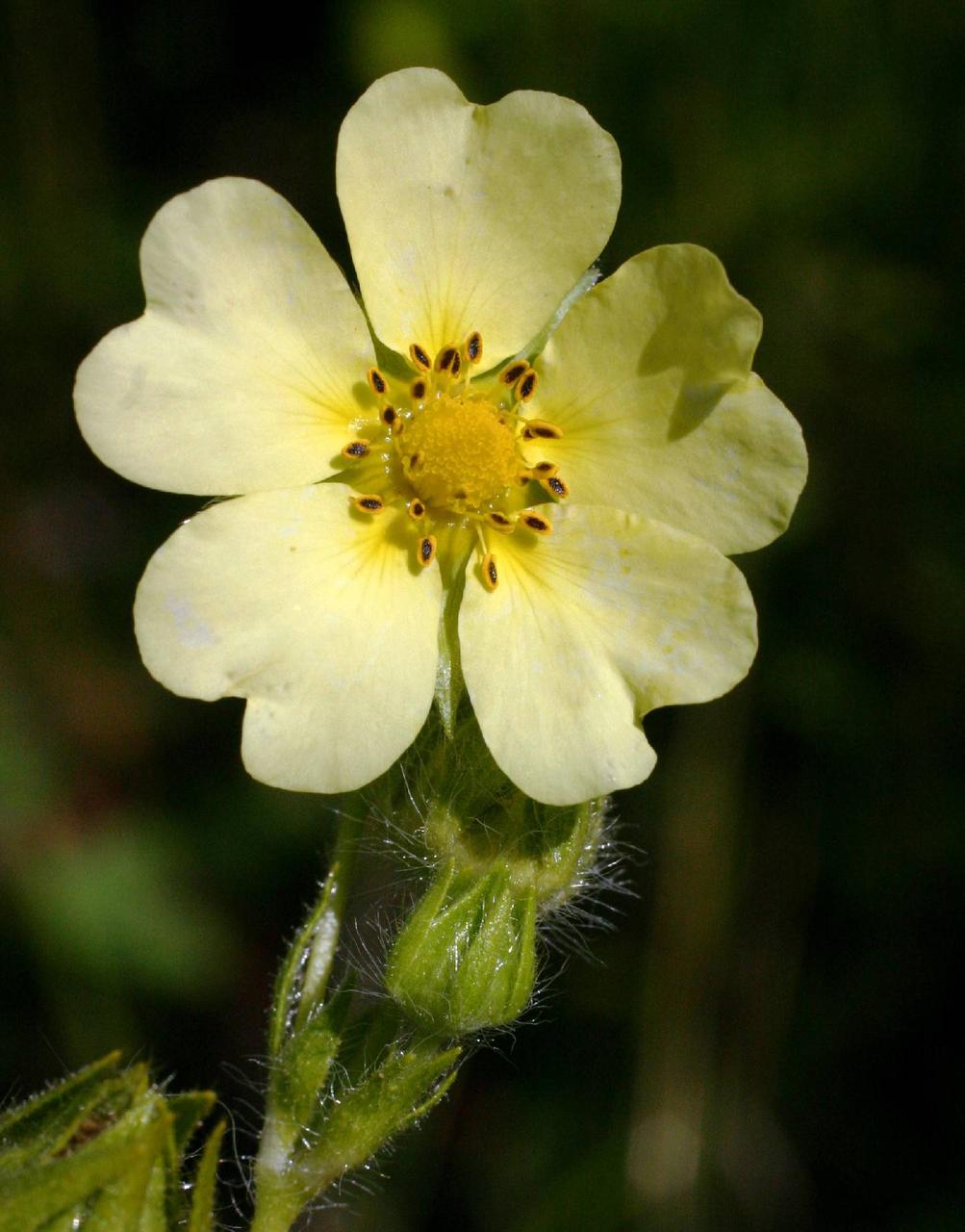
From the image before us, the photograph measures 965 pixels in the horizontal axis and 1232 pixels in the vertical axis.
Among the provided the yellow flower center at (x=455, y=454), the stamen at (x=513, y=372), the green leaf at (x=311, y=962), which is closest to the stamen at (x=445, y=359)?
the yellow flower center at (x=455, y=454)

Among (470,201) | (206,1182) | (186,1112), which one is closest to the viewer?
(206,1182)

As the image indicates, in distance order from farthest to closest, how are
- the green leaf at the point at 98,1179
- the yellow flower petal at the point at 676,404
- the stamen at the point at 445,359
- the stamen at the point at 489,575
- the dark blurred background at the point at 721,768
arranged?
the dark blurred background at the point at 721,768
the stamen at the point at 445,359
the stamen at the point at 489,575
the yellow flower petal at the point at 676,404
the green leaf at the point at 98,1179

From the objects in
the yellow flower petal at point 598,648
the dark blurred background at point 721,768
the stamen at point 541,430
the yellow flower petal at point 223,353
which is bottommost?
the dark blurred background at point 721,768

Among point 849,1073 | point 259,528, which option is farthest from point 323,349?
point 849,1073

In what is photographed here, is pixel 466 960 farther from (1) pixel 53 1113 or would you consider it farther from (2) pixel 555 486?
(2) pixel 555 486

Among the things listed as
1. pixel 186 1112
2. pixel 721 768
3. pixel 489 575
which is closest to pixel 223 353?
pixel 489 575

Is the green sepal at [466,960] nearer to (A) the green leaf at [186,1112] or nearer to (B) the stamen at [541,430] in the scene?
(A) the green leaf at [186,1112]

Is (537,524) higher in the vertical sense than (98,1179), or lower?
higher
